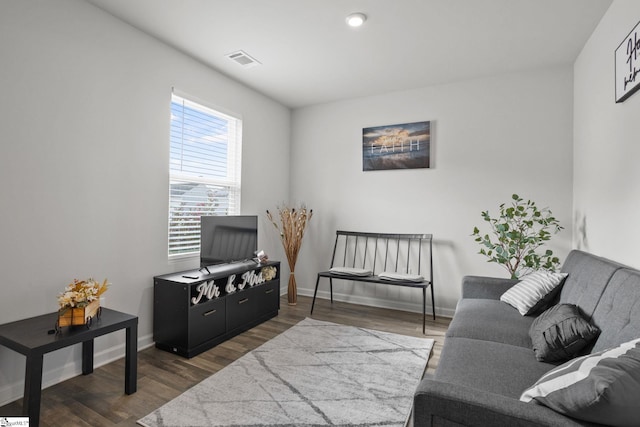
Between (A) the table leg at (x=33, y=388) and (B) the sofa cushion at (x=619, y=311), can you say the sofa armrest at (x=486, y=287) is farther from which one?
(A) the table leg at (x=33, y=388)

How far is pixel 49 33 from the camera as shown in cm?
217

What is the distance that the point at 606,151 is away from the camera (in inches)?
93.2

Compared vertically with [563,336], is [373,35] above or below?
above

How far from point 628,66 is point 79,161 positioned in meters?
3.58

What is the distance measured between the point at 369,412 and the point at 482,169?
2.77 meters

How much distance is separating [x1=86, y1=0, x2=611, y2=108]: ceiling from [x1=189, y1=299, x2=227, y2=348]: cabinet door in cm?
226

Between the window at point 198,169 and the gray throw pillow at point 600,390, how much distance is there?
2889mm

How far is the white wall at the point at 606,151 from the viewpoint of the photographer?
196 centimetres

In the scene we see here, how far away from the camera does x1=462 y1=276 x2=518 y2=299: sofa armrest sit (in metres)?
2.63

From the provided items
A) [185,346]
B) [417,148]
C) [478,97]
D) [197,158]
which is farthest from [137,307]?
[478,97]

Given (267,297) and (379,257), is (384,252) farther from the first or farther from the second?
(267,297)

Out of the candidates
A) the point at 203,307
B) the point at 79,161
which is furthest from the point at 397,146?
the point at 79,161

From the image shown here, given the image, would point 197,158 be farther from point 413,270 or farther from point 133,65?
point 413,270

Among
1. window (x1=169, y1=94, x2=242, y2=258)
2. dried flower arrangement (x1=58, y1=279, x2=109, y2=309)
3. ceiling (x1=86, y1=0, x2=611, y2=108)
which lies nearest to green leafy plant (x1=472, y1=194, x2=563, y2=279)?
ceiling (x1=86, y1=0, x2=611, y2=108)
